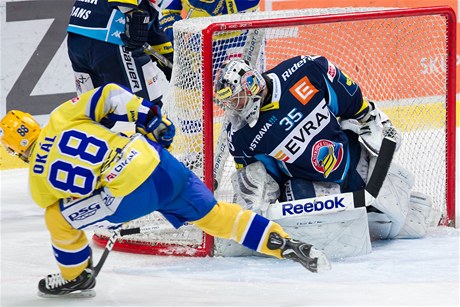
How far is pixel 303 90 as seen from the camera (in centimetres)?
417

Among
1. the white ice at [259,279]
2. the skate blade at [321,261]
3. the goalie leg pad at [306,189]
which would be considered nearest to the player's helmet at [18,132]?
the white ice at [259,279]

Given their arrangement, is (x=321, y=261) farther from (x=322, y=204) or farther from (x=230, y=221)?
(x=322, y=204)

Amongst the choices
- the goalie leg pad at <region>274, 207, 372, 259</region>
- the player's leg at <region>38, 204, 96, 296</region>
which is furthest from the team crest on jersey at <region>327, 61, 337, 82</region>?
the player's leg at <region>38, 204, 96, 296</region>

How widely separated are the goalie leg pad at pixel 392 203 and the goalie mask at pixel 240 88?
0.59 metres

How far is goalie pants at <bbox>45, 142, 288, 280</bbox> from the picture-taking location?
3559mm

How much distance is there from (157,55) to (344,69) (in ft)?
2.68

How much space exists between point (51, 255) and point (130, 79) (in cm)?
80

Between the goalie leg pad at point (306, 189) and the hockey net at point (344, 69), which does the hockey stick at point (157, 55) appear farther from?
the goalie leg pad at point (306, 189)

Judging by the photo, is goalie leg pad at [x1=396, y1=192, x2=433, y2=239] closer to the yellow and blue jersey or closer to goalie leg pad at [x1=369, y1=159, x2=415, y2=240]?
goalie leg pad at [x1=369, y1=159, x2=415, y2=240]

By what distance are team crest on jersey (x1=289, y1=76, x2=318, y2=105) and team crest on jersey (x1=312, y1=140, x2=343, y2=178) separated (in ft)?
0.57

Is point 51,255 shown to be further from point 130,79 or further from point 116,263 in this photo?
point 130,79

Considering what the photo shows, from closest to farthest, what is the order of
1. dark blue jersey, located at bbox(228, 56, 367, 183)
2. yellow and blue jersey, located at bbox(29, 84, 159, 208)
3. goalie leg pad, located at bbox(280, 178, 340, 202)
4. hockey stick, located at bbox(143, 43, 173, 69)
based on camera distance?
yellow and blue jersey, located at bbox(29, 84, 159, 208) < dark blue jersey, located at bbox(228, 56, 367, 183) < goalie leg pad, located at bbox(280, 178, 340, 202) < hockey stick, located at bbox(143, 43, 173, 69)

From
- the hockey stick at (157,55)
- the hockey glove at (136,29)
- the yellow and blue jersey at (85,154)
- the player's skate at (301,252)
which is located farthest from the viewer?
the hockey stick at (157,55)

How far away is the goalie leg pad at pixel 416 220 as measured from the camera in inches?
173
